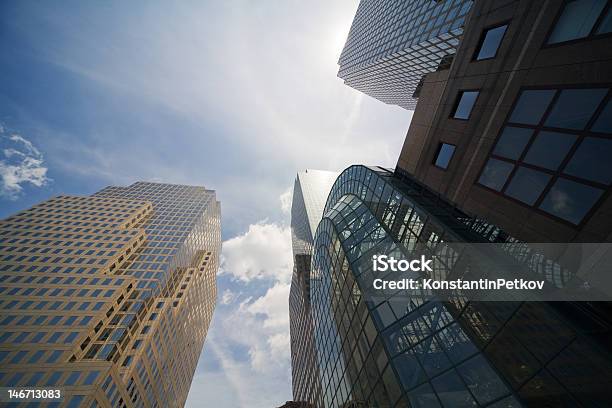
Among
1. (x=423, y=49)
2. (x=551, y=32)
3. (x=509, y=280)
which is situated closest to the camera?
(x=551, y=32)

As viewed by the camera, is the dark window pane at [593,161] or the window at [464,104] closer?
the dark window pane at [593,161]

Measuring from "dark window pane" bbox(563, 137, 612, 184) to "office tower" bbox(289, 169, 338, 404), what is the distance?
42.1m

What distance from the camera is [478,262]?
12.0 meters

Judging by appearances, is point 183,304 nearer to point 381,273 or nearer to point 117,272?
point 117,272

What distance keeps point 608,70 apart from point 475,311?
407 inches

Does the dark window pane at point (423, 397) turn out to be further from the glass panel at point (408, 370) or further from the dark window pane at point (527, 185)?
the dark window pane at point (527, 185)

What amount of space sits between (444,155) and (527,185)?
5.97 meters

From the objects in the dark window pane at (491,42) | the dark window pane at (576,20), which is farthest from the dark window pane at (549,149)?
the dark window pane at (491,42)

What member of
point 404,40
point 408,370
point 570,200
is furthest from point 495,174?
point 404,40

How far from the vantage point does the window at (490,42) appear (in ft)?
38.6

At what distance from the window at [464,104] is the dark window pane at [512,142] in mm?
3120

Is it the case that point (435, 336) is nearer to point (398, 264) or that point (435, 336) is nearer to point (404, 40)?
point (398, 264)

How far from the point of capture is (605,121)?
24.0 ft

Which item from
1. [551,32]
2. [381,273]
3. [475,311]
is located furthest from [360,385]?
[551,32]
